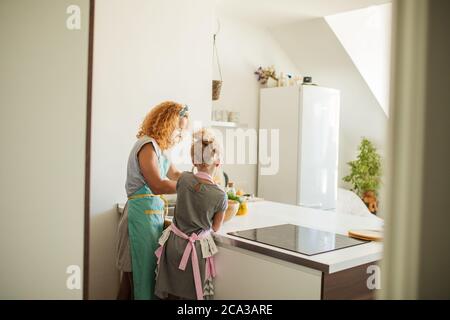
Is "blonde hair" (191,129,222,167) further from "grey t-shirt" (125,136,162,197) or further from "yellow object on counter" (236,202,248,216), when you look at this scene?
"yellow object on counter" (236,202,248,216)

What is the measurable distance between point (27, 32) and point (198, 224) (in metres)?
1.01

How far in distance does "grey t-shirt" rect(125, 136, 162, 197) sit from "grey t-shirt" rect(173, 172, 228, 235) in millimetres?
298

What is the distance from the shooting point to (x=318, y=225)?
6.69ft

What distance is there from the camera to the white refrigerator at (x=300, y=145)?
12.8ft

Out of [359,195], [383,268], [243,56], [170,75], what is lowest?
[359,195]

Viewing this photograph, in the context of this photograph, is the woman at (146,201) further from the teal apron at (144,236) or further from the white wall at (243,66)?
the white wall at (243,66)

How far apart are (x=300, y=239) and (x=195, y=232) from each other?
1.45 feet

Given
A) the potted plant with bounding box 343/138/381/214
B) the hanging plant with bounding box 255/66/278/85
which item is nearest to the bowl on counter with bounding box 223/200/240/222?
the hanging plant with bounding box 255/66/278/85

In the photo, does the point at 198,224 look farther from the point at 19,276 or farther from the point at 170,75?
the point at 170,75

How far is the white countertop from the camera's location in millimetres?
1384

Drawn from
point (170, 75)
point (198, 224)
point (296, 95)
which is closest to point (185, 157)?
point (170, 75)

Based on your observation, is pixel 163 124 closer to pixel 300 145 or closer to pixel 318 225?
pixel 318 225

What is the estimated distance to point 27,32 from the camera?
933mm

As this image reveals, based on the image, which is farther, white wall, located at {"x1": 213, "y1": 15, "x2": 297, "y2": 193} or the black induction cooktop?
white wall, located at {"x1": 213, "y1": 15, "x2": 297, "y2": 193}
